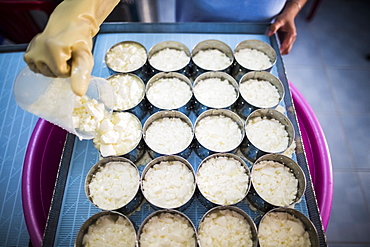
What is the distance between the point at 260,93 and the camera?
1724 millimetres

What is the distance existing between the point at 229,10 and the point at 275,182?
1.28 m

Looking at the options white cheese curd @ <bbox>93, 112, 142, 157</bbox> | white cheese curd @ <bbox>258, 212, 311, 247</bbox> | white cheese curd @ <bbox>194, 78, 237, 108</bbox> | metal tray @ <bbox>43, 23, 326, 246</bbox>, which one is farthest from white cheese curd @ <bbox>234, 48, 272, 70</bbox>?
white cheese curd @ <bbox>258, 212, 311, 247</bbox>

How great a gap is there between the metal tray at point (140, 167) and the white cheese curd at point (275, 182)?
9 centimetres

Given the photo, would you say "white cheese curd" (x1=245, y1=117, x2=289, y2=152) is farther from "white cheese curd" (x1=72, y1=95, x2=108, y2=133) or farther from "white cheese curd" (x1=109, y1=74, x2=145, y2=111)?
"white cheese curd" (x1=72, y1=95, x2=108, y2=133)

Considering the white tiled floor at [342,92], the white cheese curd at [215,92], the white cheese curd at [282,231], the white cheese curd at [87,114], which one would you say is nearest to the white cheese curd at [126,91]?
the white cheese curd at [87,114]

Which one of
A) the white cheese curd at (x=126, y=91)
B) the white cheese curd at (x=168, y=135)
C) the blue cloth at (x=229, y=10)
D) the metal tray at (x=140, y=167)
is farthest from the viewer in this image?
the blue cloth at (x=229, y=10)

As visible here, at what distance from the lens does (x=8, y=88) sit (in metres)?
1.91

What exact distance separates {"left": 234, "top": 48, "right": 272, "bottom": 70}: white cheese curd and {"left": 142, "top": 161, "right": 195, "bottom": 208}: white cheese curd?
0.83 m

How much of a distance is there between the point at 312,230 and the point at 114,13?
251cm

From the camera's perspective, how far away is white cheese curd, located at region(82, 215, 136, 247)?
126 cm

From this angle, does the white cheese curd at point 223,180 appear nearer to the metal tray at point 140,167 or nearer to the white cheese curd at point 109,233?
the metal tray at point 140,167

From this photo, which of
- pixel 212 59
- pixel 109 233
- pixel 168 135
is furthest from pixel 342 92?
pixel 109 233

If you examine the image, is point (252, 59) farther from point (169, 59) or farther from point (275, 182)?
point (275, 182)

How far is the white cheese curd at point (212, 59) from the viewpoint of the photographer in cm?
182
